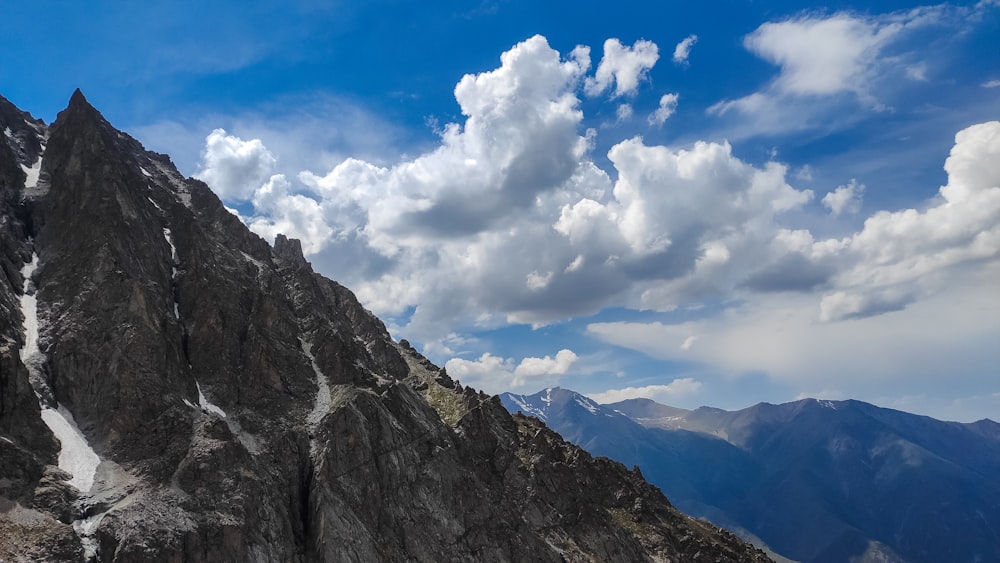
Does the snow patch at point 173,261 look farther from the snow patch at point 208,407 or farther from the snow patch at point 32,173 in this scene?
the snow patch at point 32,173

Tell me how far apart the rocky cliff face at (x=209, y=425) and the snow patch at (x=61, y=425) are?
10.2 inches

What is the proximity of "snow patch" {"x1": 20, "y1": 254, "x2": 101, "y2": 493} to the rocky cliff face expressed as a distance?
0.26 m

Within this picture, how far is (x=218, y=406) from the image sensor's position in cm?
10344

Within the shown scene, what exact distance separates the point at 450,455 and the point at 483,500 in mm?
9870

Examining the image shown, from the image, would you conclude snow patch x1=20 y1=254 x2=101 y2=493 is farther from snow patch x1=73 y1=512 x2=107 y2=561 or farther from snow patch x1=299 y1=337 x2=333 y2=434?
snow patch x1=299 y1=337 x2=333 y2=434

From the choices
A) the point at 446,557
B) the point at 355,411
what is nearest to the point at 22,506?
the point at 355,411

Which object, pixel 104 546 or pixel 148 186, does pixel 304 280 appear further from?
pixel 104 546

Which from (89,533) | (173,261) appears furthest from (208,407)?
(173,261)

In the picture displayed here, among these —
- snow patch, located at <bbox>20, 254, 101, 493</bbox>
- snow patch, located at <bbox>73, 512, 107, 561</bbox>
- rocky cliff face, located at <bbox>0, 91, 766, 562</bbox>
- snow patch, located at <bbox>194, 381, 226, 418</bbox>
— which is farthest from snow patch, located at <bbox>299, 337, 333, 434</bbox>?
snow patch, located at <bbox>73, 512, 107, 561</bbox>

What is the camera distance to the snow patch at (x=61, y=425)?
8012 centimetres

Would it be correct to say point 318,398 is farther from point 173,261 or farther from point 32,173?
point 32,173

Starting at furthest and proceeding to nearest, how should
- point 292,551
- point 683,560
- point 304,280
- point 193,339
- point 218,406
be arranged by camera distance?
point 304,280 < point 683,560 < point 193,339 < point 218,406 < point 292,551

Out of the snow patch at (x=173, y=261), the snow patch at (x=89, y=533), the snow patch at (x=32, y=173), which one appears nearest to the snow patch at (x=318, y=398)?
the snow patch at (x=173, y=261)

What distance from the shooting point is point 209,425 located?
9106 cm
